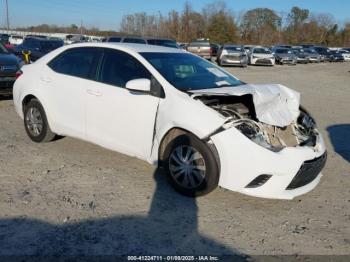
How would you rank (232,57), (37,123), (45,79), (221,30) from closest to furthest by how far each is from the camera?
(45,79)
(37,123)
(232,57)
(221,30)

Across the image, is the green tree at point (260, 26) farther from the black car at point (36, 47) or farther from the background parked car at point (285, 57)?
the black car at point (36, 47)

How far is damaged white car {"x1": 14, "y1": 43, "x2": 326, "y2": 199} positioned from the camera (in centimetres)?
430

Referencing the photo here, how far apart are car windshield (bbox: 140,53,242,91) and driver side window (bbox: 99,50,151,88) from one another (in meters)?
0.16

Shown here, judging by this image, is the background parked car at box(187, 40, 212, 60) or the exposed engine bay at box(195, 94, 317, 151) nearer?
the exposed engine bay at box(195, 94, 317, 151)

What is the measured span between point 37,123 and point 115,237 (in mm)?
3350

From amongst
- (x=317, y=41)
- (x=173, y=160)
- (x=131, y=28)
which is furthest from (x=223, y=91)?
(x=317, y=41)

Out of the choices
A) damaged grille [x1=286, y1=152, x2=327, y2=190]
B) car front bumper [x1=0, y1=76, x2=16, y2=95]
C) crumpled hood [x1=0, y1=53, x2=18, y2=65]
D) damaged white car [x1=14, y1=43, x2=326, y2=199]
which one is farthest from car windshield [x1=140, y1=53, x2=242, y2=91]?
crumpled hood [x1=0, y1=53, x2=18, y2=65]

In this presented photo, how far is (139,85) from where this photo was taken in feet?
15.9

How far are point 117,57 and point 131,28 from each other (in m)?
81.6

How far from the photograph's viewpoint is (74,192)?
15.5 ft

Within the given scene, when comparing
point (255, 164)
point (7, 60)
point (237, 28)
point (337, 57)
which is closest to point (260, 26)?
point (237, 28)

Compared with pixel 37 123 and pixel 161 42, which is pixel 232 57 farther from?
pixel 37 123

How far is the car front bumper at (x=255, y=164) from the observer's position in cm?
420

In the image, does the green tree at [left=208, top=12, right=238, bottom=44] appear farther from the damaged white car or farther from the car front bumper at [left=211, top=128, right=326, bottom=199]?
the car front bumper at [left=211, top=128, right=326, bottom=199]
